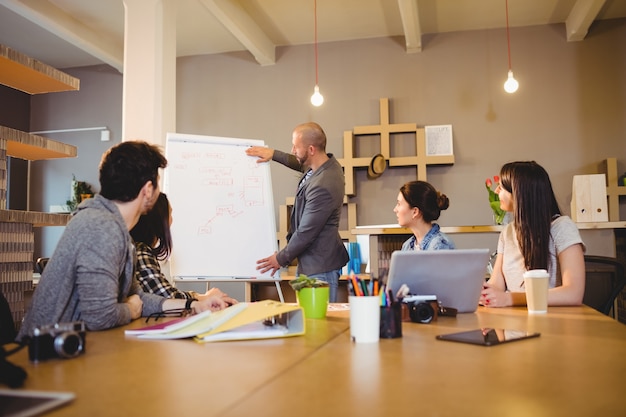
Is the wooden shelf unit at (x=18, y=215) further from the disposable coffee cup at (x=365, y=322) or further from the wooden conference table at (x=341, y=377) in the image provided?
the disposable coffee cup at (x=365, y=322)

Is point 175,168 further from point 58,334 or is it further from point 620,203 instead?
point 620,203

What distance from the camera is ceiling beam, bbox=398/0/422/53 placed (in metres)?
3.98

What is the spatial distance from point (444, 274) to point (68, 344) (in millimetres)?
980

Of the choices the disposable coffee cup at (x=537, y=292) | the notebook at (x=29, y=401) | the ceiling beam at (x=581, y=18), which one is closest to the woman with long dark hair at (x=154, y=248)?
the disposable coffee cup at (x=537, y=292)

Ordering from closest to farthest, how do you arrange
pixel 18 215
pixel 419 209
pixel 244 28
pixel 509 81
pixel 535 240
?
pixel 535 240, pixel 18 215, pixel 419 209, pixel 509 81, pixel 244 28

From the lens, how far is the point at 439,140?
477 centimetres

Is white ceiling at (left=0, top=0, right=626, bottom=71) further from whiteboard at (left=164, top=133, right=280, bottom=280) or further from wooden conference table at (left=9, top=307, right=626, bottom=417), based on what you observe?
wooden conference table at (left=9, top=307, right=626, bottom=417)

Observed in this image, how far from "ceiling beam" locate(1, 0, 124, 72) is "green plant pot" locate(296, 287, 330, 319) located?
3.54 meters

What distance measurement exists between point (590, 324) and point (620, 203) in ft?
11.9

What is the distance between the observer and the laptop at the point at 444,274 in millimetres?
1490

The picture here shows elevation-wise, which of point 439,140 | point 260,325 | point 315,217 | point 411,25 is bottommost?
point 260,325

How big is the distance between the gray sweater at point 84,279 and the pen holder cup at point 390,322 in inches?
25.3

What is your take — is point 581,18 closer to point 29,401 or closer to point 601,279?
point 601,279

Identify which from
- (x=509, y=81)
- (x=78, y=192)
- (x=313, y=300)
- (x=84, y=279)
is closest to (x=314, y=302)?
(x=313, y=300)
